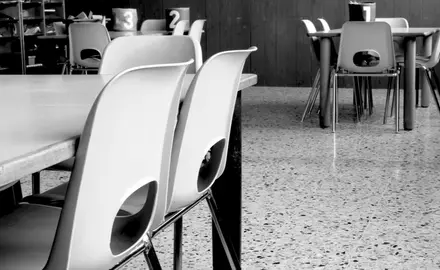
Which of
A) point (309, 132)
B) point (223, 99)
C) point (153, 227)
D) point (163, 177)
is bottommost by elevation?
Answer: point (309, 132)

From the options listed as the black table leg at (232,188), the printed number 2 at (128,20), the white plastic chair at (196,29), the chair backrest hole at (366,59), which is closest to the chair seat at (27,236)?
the black table leg at (232,188)

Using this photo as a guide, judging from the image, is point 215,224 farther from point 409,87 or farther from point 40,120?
point 409,87

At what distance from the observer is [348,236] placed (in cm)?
285

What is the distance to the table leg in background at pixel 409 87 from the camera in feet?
17.7

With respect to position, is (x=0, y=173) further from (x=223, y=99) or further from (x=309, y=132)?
(x=309, y=132)

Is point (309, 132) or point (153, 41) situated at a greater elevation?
point (153, 41)

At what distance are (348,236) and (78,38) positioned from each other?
12.2ft

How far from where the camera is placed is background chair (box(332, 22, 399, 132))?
5.33m

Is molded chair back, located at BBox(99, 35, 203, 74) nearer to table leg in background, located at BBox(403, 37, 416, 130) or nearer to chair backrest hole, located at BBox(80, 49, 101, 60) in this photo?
table leg in background, located at BBox(403, 37, 416, 130)

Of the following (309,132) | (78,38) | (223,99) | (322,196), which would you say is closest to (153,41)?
(223,99)

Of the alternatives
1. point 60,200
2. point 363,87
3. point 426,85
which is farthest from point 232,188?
point 363,87

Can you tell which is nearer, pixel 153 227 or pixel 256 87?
pixel 153 227

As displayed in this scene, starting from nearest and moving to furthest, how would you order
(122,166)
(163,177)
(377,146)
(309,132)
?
1. (122,166)
2. (163,177)
3. (377,146)
4. (309,132)

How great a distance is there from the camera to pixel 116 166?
1217 mm
